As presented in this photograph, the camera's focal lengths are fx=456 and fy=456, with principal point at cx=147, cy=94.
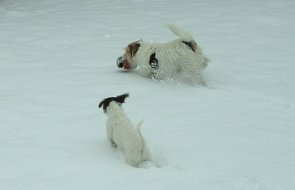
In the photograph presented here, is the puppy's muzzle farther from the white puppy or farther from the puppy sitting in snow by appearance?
the puppy sitting in snow

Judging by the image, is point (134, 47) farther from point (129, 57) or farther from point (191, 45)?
point (191, 45)

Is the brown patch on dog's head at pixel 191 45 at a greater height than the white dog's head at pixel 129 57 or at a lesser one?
greater

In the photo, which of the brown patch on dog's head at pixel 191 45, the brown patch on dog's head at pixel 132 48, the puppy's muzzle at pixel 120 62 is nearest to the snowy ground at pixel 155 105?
the puppy's muzzle at pixel 120 62

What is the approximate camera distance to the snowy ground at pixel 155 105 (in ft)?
11.4

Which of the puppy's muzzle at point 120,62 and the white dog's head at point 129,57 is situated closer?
the white dog's head at point 129,57

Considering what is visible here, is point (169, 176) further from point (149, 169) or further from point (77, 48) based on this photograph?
point (77, 48)

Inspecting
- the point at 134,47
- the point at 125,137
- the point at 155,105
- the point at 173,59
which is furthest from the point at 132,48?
the point at 125,137

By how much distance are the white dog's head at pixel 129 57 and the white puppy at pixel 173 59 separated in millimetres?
19

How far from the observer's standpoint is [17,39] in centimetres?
794

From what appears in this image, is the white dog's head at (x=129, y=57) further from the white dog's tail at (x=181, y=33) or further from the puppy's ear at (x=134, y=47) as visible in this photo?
the white dog's tail at (x=181, y=33)

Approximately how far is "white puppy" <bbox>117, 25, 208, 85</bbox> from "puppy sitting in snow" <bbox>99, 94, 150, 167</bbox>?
60.3 inches

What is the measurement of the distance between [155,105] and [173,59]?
708 millimetres

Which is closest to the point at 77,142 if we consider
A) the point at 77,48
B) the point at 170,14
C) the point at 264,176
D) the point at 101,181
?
the point at 101,181

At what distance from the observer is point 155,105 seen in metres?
4.92
